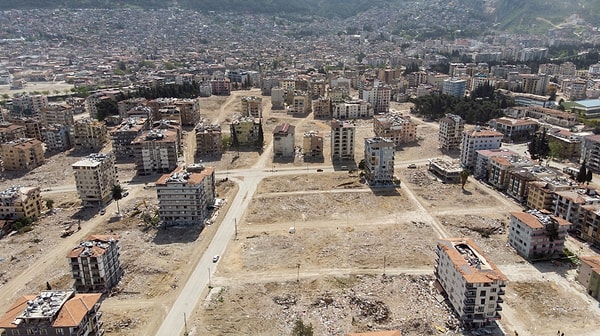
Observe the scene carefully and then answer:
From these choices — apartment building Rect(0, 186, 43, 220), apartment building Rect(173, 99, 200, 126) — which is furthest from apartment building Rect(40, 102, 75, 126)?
apartment building Rect(0, 186, 43, 220)

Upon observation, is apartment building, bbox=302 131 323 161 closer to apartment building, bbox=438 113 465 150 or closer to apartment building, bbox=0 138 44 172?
apartment building, bbox=438 113 465 150

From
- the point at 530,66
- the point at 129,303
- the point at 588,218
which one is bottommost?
the point at 129,303

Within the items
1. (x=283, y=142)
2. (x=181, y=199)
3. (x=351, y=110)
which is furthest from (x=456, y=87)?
(x=181, y=199)

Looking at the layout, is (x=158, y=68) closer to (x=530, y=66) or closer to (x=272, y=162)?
(x=272, y=162)

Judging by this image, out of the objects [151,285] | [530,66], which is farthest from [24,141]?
[530,66]

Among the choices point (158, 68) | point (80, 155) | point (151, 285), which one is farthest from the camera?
point (158, 68)

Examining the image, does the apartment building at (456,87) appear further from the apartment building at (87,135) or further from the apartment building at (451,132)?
the apartment building at (87,135)

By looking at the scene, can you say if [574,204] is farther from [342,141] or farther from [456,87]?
[456,87]
